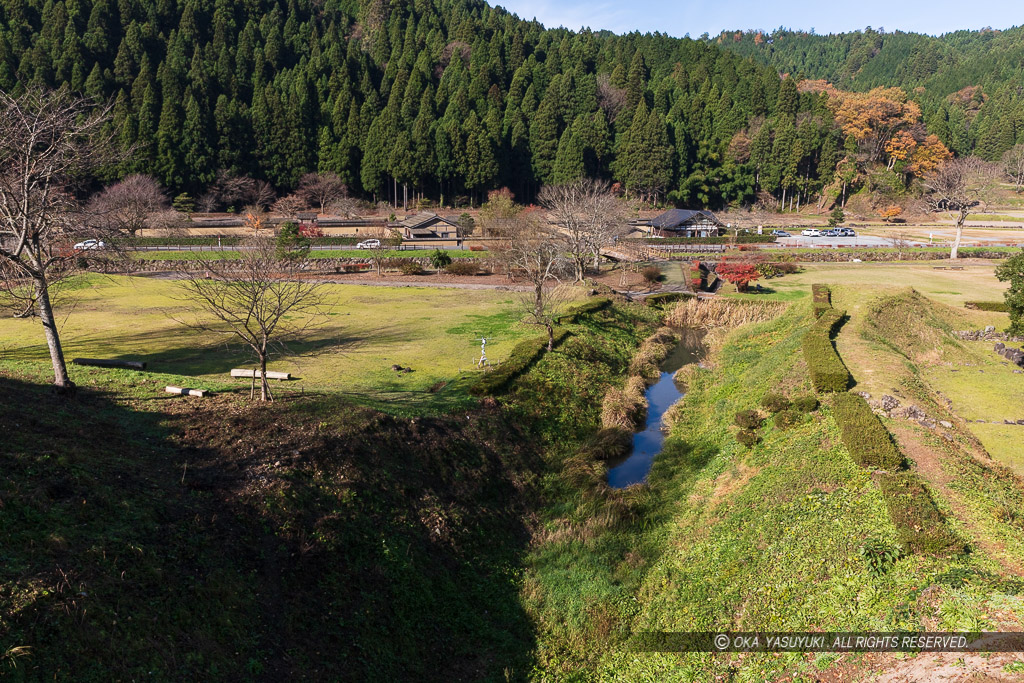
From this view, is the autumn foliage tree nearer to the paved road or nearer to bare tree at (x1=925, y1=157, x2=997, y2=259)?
bare tree at (x1=925, y1=157, x2=997, y2=259)

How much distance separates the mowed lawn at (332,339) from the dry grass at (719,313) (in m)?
11.3

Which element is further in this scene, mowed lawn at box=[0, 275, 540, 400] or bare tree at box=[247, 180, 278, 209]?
bare tree at box=[247, 180, 278, 209]

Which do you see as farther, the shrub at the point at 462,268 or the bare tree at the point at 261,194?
A: the bare tree at the point at 261,194

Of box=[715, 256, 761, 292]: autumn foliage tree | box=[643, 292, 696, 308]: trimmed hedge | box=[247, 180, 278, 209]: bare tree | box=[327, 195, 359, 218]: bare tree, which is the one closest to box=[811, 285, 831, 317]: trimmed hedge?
box=[715, 256, 761, 292]: autumn foliage tree

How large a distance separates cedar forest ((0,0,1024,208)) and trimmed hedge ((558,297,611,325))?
64960 mm

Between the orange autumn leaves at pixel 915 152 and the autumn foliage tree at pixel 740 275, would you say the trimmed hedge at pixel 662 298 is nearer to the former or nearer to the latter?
the autumn foliage tree at pixel 740 275

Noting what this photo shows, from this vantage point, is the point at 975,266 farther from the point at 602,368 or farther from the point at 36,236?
the point at 36,236

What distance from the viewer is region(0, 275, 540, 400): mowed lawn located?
2328 cm

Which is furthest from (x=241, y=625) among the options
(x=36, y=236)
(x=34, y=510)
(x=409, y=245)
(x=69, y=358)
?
(x=409, y=245)

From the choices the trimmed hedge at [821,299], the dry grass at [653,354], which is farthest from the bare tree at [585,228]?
the trimmed hedge at [821,299]

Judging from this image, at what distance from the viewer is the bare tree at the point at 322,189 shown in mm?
93625

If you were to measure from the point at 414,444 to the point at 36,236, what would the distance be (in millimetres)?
11975

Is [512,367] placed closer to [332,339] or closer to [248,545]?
[332,339]

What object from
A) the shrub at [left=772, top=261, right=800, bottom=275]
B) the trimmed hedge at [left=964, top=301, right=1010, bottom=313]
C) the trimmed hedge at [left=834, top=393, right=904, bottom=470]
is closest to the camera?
the trimmed hedge at [left=834, top=393, right=904, bottom=470]
